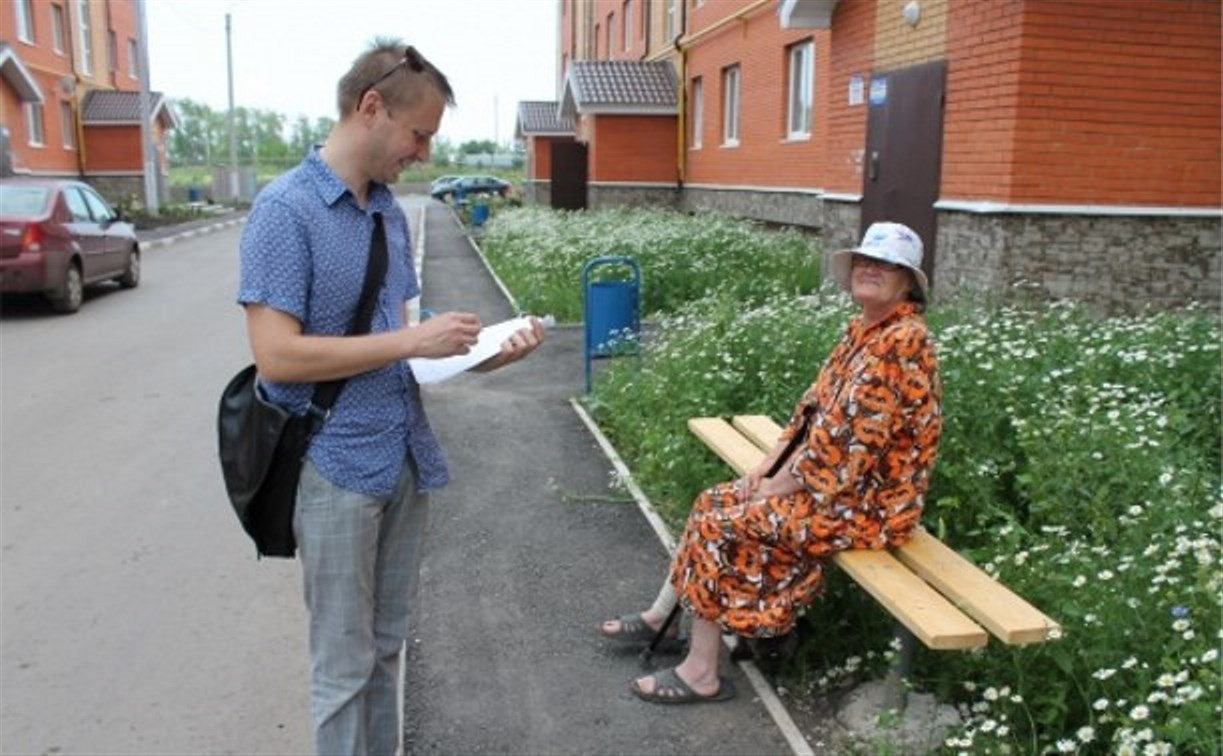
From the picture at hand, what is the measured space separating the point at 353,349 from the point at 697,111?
73.1ft

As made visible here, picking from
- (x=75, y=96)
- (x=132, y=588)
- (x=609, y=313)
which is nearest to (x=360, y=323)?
(x=132, y=588)

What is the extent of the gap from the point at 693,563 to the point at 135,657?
2127 mm

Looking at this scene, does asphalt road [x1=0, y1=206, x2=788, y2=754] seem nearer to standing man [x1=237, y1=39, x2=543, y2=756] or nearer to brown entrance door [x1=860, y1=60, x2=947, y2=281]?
standing man [x1=237, y1=39, x2=543, y2=756]

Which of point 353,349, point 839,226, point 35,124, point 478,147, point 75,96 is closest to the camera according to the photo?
point 353,349

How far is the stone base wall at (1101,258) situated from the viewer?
8352 mm

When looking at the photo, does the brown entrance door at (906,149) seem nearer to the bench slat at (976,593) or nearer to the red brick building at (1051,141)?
the red brick building at (1051,141)

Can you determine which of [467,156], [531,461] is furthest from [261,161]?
[531,461]

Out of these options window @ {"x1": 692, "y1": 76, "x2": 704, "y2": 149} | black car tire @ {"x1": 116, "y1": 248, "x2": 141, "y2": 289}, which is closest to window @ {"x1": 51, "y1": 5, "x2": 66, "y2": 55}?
window @ {"x1": 692, "y1": 76, "x2": 704, "y2": 149}

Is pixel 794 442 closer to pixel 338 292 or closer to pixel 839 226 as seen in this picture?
pixel 338 292

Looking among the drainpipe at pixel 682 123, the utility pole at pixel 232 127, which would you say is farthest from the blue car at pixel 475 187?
the drainpipe at pixel 682 123

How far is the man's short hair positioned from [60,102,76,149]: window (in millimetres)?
36000

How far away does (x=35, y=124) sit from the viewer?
3178 centimetres

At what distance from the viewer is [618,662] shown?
410cm

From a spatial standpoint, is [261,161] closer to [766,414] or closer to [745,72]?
[745,72]
